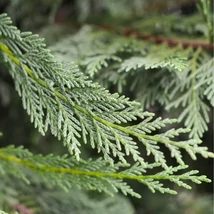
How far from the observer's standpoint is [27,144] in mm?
1788

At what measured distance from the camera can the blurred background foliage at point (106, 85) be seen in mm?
1350

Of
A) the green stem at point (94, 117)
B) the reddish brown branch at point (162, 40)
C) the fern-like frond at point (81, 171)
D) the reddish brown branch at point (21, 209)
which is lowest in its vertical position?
the reddish brown branch at point (21, 209)

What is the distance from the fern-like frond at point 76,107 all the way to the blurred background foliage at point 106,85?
0.34 metres

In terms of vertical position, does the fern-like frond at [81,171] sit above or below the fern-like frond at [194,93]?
below

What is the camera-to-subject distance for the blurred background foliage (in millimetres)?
1350

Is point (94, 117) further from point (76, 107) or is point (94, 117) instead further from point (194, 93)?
point (194, 93)

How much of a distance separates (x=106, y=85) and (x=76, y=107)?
0.34 m

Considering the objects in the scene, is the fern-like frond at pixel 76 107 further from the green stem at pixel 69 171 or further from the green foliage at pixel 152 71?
the green foliage at pixel 152 71

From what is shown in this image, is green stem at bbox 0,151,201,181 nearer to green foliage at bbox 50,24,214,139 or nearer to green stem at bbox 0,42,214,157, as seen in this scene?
green stem at bbox 0,42,214,157

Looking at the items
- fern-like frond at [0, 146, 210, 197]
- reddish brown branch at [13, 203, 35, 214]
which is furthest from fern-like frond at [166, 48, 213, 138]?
reddish brown branch at [13, 203, 35, 214]

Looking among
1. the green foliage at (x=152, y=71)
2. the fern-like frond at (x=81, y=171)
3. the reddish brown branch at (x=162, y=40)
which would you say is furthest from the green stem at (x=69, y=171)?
the reddish brown branch at (x=162, y=40)

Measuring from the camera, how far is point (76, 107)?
0.79m

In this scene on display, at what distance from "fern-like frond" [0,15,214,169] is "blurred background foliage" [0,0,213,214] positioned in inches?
13.4

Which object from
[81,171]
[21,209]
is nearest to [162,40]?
[81,171]
